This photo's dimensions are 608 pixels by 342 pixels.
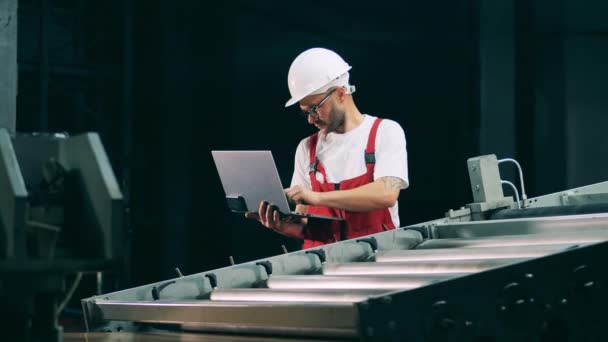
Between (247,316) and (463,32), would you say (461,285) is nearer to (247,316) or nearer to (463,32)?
(247,316)

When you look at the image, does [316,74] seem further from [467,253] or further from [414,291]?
[414,291]

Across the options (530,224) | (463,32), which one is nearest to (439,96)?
(463,32)

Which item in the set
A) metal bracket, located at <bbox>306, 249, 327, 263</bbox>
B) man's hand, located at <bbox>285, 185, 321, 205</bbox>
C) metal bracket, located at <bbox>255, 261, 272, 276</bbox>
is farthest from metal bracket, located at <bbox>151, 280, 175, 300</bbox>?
man's hand, located at <bbox>285, 185, 321, 205</bbox>

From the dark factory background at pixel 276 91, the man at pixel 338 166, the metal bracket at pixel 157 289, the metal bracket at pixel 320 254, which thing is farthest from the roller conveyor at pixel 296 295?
the dark factory background at pixel 276 91

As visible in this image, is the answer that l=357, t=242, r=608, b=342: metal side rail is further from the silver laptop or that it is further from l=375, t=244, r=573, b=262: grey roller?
the silver laptop

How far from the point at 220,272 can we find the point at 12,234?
1.46 m

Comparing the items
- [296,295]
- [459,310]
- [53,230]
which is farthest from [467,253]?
[53,230]

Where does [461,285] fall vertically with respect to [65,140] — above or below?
below

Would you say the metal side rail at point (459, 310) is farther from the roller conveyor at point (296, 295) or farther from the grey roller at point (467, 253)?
the grey roller at point (467, 253)

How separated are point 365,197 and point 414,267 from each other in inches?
29.1

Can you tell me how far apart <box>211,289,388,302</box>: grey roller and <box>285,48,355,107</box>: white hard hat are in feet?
3.83

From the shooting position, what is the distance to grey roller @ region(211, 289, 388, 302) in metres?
2.47

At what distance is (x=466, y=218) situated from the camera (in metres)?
3.65

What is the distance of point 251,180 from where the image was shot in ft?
11.6
